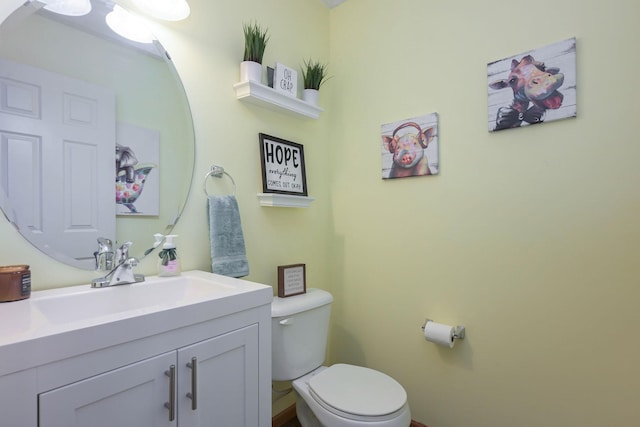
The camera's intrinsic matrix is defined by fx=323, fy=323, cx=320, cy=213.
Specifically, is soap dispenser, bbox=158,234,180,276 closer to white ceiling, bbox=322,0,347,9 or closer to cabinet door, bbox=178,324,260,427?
cabinet door, bbox=178,324,260,427

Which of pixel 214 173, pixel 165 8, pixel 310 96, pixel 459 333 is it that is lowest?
pixel 459 333

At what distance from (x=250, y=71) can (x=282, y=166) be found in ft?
1.57

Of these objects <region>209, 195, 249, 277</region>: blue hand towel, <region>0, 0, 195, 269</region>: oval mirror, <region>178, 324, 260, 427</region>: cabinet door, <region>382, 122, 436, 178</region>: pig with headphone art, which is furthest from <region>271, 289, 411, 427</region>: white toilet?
<region>382, 122, 436, 178</region>: pig with headphone art

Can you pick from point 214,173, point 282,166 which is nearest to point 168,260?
point 214,173

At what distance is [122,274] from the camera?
1.08 m

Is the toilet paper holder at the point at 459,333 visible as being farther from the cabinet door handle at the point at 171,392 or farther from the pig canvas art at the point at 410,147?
the cabinet door handle at the point at 171,392

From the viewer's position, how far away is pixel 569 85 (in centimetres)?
125

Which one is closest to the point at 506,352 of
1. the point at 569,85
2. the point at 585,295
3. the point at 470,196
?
the point at 585,295

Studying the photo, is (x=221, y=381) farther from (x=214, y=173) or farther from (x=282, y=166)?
(x=282, y=166)

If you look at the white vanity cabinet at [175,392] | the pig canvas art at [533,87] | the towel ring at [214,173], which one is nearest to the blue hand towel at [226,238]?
the towel ring at [214,173]

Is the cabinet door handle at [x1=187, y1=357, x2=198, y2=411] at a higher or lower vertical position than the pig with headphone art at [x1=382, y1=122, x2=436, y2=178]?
lower

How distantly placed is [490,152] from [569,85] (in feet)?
1.18

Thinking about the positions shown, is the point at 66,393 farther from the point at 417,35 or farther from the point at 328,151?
the point at 417,35

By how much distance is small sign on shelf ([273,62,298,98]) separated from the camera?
1587 mm
